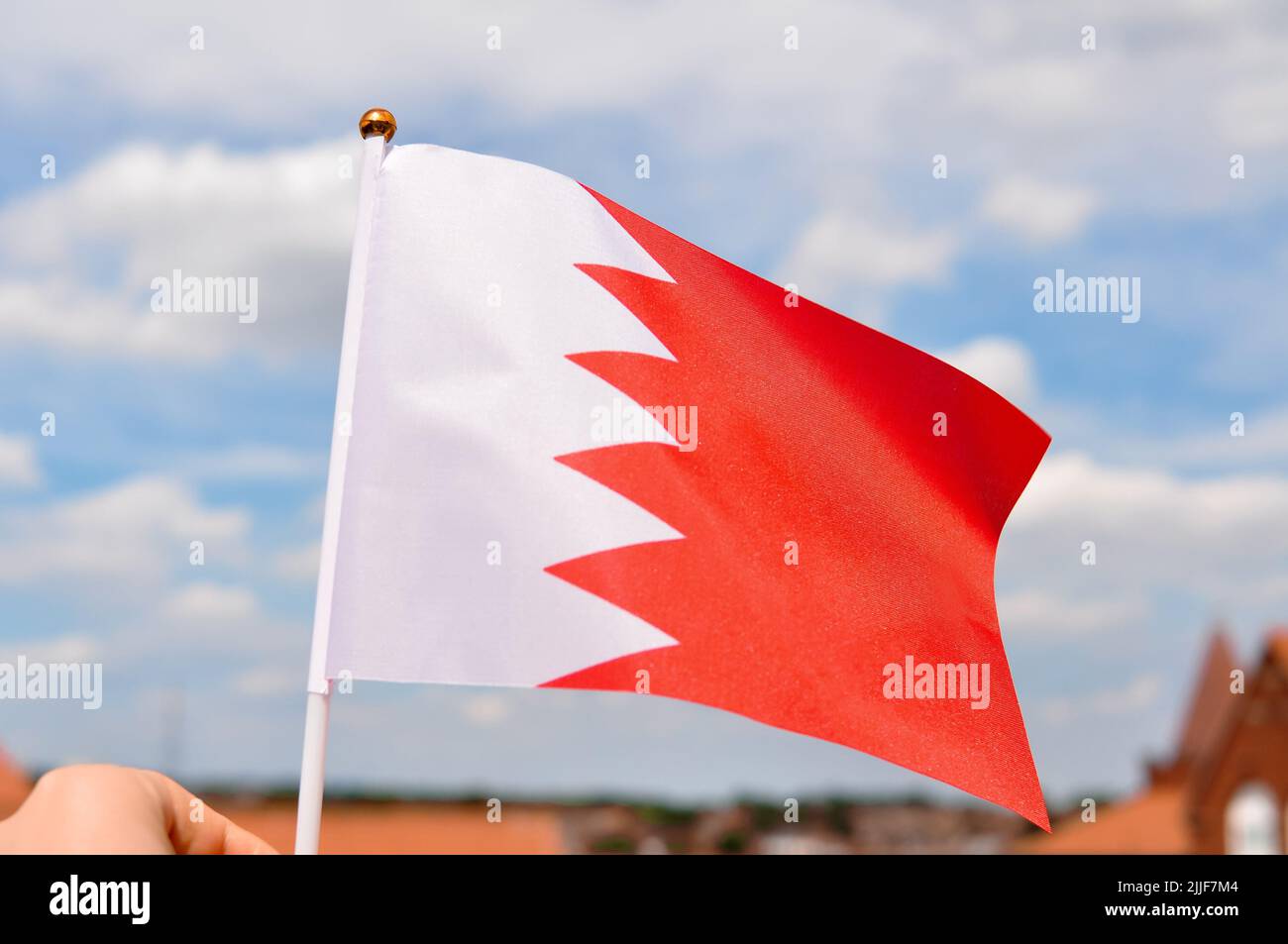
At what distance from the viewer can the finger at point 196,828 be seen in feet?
10.6

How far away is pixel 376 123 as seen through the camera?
14.6 ft

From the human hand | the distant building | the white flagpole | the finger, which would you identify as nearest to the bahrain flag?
the white flagpole

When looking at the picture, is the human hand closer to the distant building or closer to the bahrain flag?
the bahrain flag

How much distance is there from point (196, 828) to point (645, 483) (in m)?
1.87

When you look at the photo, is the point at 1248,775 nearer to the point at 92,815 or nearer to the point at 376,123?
the point at 376,123

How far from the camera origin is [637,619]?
169 inches

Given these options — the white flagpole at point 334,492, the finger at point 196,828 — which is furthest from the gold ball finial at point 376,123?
the finger at point 196,828

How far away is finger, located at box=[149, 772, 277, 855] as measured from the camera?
10.6 ft

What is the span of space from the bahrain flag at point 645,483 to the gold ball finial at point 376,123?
42 mm

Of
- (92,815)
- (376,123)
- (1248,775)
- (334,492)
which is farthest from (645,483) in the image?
(1248,775)

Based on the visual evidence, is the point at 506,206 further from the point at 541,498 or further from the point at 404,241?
the point at 541,498

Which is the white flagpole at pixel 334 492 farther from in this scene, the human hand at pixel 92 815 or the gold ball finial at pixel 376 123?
the human hand at pixel 92 815
